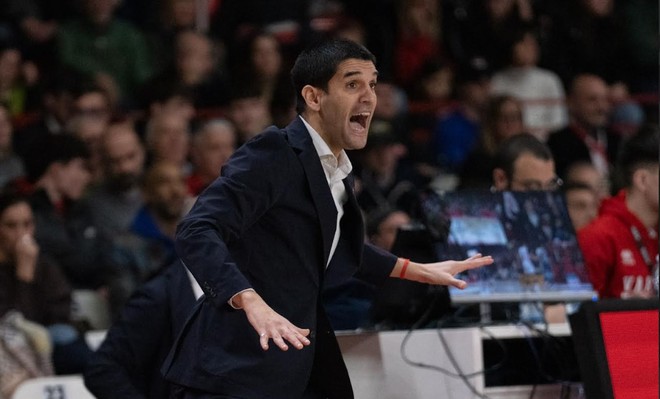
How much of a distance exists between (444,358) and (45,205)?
355 cm

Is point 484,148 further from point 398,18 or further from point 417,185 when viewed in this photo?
point 398,18

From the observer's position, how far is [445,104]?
34.6ft

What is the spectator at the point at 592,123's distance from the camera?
993cm

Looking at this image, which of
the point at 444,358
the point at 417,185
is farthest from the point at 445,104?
the point at 444,358

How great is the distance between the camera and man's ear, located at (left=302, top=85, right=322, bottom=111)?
4.18 m

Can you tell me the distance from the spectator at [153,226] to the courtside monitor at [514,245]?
2.68 m

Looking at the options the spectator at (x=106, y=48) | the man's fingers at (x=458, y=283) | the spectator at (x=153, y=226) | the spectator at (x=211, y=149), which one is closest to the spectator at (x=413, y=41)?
the spectator at (x=106, y=48)

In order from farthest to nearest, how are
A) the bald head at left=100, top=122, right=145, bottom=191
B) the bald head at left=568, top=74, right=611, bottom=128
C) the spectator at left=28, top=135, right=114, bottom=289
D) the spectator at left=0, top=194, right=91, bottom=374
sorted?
the bald head at left=568, top=74, right=611, bottom=128 < the bald head at left=100, top=122, right=145, bottom=191 < the spectator at left=28, top=135, right=114, bottom=289 < the spectator at left=0, top=194, right=91, bottom=374

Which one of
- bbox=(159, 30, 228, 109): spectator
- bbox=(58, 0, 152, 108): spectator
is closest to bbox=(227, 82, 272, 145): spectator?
bbox=(159, 30, 228, 109): spectator

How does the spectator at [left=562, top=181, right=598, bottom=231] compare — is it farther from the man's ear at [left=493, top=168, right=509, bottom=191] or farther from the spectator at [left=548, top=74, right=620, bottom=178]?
the man's ear at [left=493, top=168, right=509, bottom=191]

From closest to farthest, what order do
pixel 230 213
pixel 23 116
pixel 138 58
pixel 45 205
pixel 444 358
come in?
1. pixel 230 213
2. pixel 444 358
3. pixel 45 205
4. pixel 23 116
5. pixel 138 58

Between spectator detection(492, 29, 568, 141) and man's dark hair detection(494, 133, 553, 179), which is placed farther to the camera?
spectator detection(492, 29, 568, 141)

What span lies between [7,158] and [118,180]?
84cm

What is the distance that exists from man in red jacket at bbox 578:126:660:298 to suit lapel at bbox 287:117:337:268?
87.6 inches
